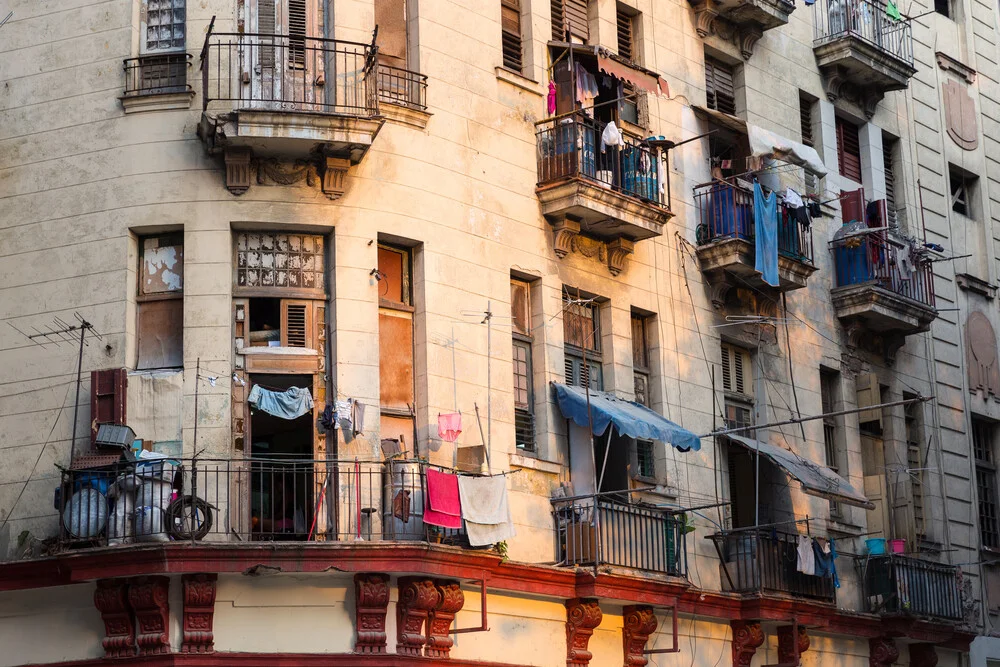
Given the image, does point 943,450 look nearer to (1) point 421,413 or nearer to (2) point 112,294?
(1) point 421,413

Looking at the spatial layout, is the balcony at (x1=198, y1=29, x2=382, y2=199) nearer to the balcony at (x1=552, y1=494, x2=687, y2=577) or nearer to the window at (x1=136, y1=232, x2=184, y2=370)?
the window at (x1=136, y1=232, x2=184, y2=370)

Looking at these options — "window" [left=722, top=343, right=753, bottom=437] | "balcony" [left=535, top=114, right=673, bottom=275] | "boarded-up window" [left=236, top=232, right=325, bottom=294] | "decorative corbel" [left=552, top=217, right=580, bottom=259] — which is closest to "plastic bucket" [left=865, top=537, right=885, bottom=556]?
"window" [left=722, top=343, right=753, bottom=437]

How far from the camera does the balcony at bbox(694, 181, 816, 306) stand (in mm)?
29859

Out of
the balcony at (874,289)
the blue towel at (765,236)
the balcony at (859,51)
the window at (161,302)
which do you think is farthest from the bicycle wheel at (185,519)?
the balcony at (859,51)

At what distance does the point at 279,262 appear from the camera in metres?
24.3

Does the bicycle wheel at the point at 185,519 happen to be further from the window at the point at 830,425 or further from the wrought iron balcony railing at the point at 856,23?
the wrought iron balcony railing at the point at 856,23

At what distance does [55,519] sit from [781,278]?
13834mm

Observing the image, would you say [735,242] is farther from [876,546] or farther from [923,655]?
[923,655]

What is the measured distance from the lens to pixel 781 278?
30594 mm

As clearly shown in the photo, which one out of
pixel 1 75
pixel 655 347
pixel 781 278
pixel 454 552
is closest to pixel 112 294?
pixel 1 75

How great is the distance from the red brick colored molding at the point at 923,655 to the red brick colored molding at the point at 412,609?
13.8m

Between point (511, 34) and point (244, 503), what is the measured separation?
9430 mm

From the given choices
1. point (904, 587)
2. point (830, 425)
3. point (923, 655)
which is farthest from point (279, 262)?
point (923, 655)

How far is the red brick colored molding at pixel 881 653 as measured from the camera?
3192 centimetres
